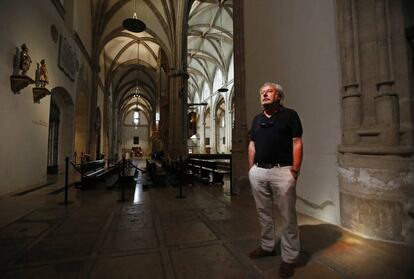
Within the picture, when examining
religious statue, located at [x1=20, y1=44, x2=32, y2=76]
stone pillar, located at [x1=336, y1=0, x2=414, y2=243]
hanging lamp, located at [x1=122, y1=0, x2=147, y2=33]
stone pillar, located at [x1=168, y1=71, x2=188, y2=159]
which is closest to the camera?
stone pillar, located at [x1=336, y1=0, x2=414, y2=243]

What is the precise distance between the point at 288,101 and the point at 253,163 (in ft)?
7.59

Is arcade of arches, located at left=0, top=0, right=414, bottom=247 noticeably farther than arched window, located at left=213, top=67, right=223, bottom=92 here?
No

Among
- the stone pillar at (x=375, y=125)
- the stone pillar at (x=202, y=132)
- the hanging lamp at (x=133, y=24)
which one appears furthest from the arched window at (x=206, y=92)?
the stone pillar at (x=375, y=125)

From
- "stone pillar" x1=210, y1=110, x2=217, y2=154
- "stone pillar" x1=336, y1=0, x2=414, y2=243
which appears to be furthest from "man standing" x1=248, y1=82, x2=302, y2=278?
"stone pillar" x1=210, y1=110, x2=217, y2=154

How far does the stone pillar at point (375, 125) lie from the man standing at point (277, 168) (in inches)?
53.1

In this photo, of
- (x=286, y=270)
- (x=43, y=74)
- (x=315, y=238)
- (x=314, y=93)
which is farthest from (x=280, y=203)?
(x=43, y=74)

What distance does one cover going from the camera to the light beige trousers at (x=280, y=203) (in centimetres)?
184

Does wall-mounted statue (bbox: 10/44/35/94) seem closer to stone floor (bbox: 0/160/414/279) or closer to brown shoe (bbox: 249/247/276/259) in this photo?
stone floor (bbox: 0/160/414/279)

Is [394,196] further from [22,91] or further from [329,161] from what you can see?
[22,91]

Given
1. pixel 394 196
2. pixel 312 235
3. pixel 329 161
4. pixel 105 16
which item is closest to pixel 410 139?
pixel 394 196

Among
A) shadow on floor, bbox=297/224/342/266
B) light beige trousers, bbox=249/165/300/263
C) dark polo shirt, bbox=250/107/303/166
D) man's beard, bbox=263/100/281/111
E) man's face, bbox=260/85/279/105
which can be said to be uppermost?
man's face, bbox=260/85/279/105

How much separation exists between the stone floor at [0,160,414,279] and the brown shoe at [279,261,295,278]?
2.6 inches

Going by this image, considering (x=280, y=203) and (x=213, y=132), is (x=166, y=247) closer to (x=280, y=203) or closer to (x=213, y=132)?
(x=280, y=203)

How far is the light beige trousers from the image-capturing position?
1.84 meters
